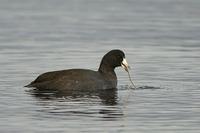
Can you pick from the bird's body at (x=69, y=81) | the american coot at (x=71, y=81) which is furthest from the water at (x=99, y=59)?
the bird's body at (x=69, y=81)

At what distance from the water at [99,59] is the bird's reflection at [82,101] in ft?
0.06

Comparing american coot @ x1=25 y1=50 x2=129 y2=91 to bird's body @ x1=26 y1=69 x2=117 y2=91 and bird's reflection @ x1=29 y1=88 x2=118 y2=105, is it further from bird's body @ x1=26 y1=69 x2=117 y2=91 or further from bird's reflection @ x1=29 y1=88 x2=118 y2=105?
bird's reflection @ x1=29 y1=88 x2=118 y2=105

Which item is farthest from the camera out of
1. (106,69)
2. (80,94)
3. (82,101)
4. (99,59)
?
(99,59)

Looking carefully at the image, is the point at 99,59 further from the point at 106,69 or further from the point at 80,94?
the point at 80,94

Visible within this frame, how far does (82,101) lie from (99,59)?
6.79m

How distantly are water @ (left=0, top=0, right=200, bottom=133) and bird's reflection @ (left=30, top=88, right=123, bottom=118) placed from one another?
0.06ft

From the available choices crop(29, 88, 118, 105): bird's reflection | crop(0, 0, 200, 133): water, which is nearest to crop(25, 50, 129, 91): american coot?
crop(29, 88, 118, 105): bird's reflection

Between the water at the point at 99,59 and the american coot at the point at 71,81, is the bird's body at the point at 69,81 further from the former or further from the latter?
the water at the point at 99,59

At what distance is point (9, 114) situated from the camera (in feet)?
53.5

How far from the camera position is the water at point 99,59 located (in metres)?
15.8

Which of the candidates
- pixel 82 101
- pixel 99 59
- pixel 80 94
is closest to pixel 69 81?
pixel 80 94

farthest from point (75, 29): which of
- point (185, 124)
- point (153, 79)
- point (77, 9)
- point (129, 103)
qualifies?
point (185, 124)

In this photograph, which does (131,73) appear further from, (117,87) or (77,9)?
(77,9)

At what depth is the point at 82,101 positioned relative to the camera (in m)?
18.3
